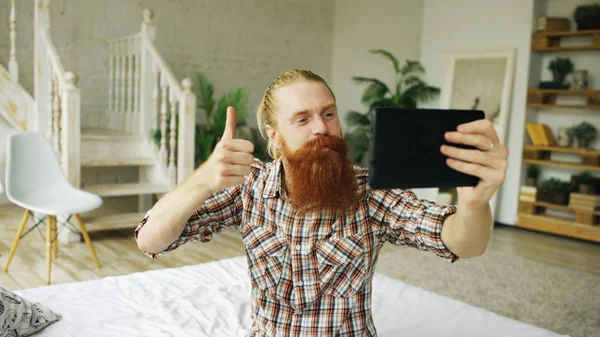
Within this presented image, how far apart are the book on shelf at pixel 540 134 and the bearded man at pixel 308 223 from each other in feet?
15.7

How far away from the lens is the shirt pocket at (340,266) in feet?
4.62

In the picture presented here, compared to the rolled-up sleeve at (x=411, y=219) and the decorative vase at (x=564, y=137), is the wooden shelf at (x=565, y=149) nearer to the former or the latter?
the decorative vase at (x=564, y=137)

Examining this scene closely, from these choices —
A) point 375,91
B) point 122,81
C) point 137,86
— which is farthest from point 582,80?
point 122,81

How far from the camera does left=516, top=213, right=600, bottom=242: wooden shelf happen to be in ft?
17.4

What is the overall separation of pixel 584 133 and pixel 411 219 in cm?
475

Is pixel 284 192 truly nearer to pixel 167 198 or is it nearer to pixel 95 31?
pixel 167 198

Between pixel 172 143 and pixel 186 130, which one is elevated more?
pixel 186 130

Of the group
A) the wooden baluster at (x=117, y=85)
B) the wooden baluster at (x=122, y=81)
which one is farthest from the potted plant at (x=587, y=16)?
the wooden baluster at (x=117, y=85)

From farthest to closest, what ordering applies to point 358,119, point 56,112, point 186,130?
point 358,119, point 186,130, point 56,112

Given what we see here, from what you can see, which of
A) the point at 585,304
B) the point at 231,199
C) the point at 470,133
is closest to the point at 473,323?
the point at 231,199

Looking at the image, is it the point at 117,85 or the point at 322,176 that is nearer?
the point at 322,176

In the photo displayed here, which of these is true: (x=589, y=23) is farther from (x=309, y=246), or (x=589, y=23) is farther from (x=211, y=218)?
(x=211, y=218)

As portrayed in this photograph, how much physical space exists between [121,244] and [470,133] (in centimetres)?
405

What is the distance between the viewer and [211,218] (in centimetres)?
144
